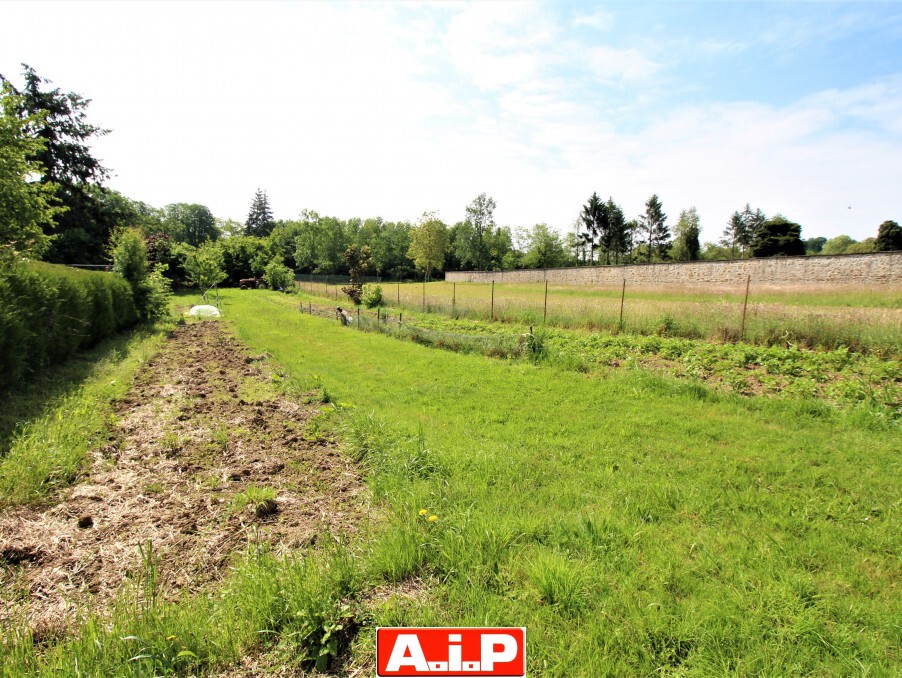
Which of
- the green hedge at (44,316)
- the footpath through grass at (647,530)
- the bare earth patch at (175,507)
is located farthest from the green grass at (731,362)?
the green hedge at (44,316)

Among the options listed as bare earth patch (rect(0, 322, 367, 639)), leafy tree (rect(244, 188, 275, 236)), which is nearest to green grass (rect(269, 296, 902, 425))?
bare earth patch (rect(0, 322, 367, 639))

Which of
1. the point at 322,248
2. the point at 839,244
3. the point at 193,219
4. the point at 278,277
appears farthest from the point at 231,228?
the point at 839,244

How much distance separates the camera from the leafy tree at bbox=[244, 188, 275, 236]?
8869 centimetres

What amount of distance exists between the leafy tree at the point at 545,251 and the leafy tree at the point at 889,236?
42207 mm

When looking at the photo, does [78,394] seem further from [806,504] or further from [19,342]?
[806,504]

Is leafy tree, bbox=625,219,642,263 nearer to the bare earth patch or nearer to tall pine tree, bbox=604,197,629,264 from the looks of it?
tall pine tree, bbox=604,197,629,264

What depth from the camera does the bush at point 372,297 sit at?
25220 mm

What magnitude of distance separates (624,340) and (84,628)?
39.1 ft

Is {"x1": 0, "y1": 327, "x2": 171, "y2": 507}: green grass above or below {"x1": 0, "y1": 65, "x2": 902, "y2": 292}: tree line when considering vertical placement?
below

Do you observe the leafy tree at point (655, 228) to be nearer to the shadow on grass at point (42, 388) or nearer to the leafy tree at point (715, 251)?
the leafy tree at point (715, 251)

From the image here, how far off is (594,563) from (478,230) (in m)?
78.8

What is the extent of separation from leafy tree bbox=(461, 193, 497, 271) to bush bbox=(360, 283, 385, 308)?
5280 centimetres

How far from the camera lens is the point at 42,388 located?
6.85m

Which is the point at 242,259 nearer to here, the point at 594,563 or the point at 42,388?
the point at 42,388
